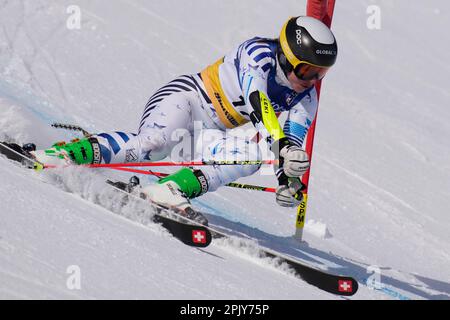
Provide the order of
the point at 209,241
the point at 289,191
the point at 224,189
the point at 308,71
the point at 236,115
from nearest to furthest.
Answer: the point at 209,241 < the point at 289,191 < the point at 308,71 < the point at 236,115 < the point at 224,189

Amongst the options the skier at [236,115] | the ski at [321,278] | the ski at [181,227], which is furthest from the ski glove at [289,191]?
the ski at [181,227]

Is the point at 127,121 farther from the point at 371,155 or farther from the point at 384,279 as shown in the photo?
the point at 384,279

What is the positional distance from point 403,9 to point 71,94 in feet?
31.3

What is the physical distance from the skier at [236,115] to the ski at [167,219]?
0.08 metres

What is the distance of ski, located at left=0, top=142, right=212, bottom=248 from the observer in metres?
5.50

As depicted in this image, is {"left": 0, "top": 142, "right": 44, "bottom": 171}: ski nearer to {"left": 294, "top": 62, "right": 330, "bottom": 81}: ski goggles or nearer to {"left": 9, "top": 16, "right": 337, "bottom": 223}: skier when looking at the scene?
{"left": 9, "top": 16, "right": 337, "bottom": 223}: skier

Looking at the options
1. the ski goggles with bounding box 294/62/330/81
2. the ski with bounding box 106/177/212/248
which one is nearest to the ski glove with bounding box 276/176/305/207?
the ski with bounding box 106/177/212/248

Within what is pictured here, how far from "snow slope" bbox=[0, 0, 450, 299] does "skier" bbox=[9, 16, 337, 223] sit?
283 millimetres

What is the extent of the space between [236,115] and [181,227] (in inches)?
54.8

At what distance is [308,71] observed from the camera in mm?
6184

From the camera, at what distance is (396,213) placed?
9312 mm

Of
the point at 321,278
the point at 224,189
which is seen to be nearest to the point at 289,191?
the point at 321,278

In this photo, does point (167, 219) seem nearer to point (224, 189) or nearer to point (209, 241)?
point (209, 241)

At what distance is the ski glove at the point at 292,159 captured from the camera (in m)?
5.71
